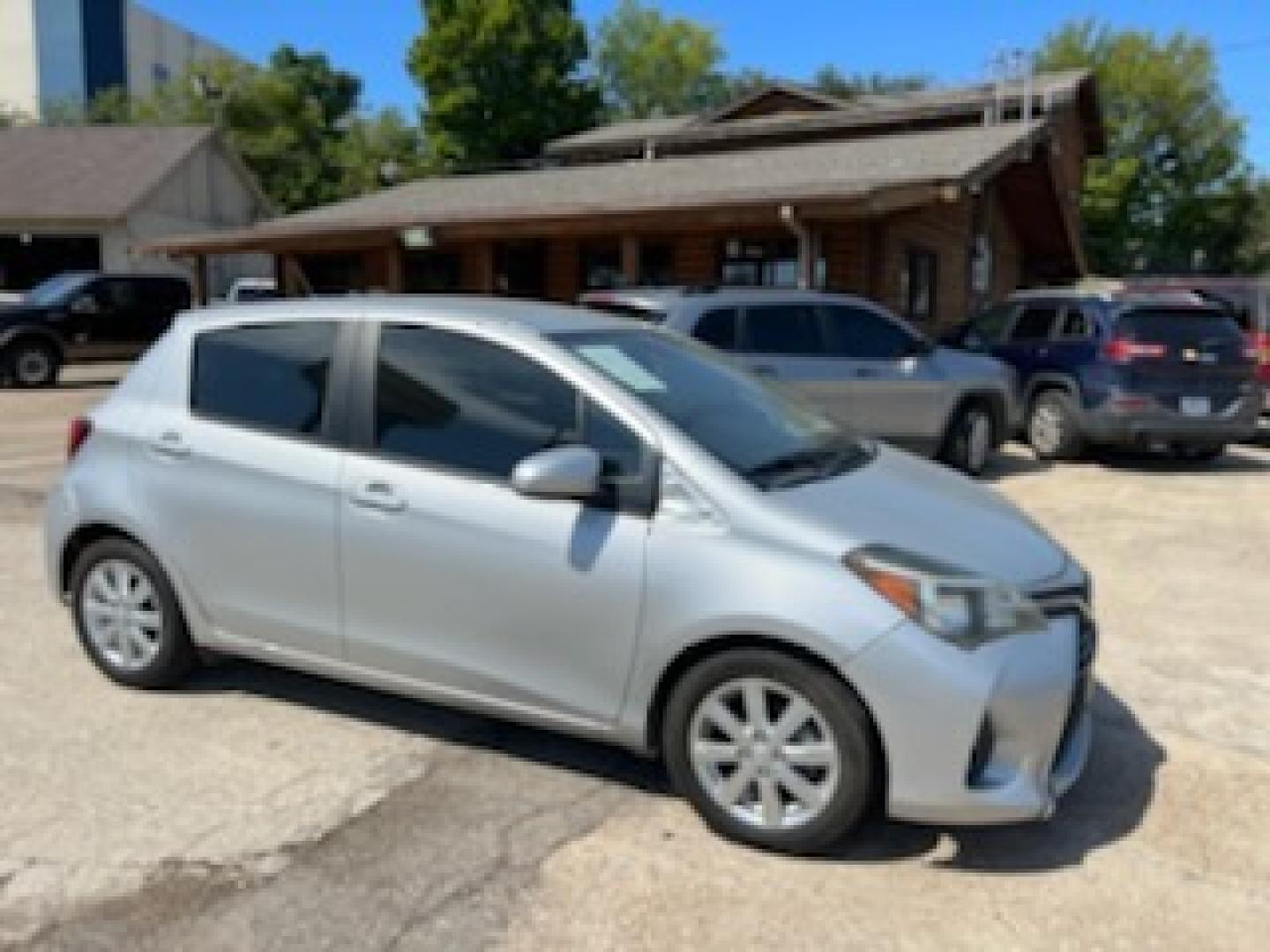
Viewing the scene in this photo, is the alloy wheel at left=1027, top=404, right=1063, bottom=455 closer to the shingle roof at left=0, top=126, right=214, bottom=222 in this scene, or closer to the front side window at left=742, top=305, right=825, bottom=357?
Answer: the front side window at left=742, top=305, right=825, bottom=357

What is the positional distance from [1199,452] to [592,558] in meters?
10.3

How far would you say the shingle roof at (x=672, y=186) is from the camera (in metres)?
13.9

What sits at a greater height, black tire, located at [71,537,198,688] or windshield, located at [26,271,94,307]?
windshield, located at [26,271,94,307]

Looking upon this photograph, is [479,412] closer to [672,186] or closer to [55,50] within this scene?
[672,186]

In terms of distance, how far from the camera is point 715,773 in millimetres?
3533

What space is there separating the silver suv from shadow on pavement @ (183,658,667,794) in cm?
442

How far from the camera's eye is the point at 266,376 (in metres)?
4.37

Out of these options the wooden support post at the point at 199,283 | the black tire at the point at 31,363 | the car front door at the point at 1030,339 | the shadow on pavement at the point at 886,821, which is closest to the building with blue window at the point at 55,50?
the wooden support post at the point at 199,283

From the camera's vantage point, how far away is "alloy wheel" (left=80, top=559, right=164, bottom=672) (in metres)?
4.61

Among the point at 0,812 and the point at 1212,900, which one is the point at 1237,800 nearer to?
the point at 1212,900

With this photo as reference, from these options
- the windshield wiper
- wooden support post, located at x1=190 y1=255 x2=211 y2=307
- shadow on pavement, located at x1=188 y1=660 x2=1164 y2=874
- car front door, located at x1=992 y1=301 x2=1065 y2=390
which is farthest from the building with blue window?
the windshield wiper

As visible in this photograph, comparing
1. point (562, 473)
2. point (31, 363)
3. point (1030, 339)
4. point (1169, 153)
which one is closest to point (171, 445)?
point (562, 473)

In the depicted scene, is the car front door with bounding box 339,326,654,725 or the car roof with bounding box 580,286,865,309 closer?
the car front door with bounding box 339,326,654,725

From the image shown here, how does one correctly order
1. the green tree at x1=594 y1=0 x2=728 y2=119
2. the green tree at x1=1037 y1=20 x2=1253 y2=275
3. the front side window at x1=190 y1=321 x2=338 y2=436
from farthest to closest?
1. the green tree at x1=594 y1=0 x2=728 y2=119
2. the green tree at x1=1037 y1=20 x2=1253 y2=275
3. the front side window at x1=190 y1=321 x2=338 y2=436
